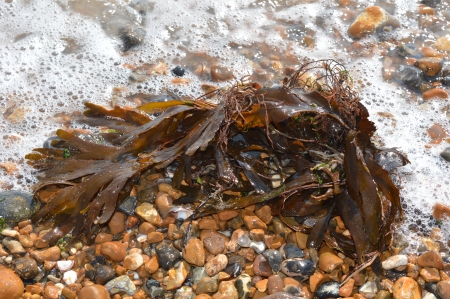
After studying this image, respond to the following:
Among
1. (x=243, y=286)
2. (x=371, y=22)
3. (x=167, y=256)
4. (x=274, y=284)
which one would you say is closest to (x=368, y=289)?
(x=274, y=284)

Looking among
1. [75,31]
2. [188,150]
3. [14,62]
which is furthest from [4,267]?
[75,31]

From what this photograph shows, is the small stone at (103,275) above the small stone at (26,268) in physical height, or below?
below

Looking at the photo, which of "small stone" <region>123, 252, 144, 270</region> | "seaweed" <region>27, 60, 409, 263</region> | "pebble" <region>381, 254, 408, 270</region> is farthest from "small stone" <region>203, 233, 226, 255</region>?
"pebble" <region>381, 254, 408, 270</region>

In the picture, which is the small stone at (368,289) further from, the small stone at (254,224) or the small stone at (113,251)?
the small stone at (113,251)

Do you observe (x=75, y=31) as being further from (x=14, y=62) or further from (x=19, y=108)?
(x=19, y=108)

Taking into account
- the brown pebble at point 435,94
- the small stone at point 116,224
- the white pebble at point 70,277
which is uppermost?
the small stone at point 116,224

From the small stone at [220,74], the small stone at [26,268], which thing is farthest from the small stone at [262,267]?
the small stone at [220,74]

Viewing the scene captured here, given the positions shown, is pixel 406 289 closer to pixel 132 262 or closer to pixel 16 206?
pixel 132 262
